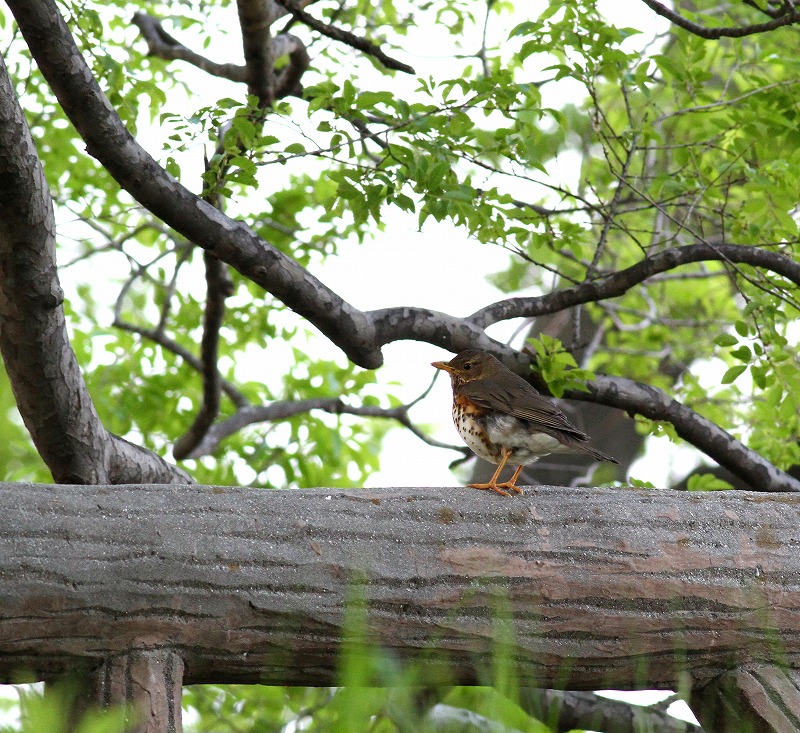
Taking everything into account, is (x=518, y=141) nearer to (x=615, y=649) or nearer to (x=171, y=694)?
(x=615, y=649)

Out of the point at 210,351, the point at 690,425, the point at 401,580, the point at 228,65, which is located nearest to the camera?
the point at 401,580

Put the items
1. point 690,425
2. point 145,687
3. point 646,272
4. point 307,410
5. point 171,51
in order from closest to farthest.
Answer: point 145,687 < point 646,272 < point 690,425 < point 171,51 < point 307,410

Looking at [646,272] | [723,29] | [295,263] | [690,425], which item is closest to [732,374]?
[690,425]

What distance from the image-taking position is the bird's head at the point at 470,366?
3.28 metres

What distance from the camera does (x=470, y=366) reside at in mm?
3322

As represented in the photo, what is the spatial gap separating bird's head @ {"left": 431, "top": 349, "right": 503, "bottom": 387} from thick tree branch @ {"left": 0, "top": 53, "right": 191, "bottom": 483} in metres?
1.19

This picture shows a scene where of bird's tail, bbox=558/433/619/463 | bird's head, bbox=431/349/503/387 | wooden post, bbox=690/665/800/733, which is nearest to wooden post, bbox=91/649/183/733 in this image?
wooden post, bbox=690/665/800/733

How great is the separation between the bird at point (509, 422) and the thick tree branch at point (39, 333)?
47.9 inches

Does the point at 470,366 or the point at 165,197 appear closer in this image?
the point at 165,197

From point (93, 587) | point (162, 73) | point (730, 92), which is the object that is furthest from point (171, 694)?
point (730, 92)

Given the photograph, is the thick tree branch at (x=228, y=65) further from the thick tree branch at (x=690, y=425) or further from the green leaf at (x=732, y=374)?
the green leaf at (x=732, y=374)

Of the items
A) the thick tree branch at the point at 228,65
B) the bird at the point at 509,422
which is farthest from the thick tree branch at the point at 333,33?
the bird at the point at 509,422

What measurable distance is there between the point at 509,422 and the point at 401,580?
1012 millimetres

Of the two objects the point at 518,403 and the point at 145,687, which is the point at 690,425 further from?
the point at 145,687
